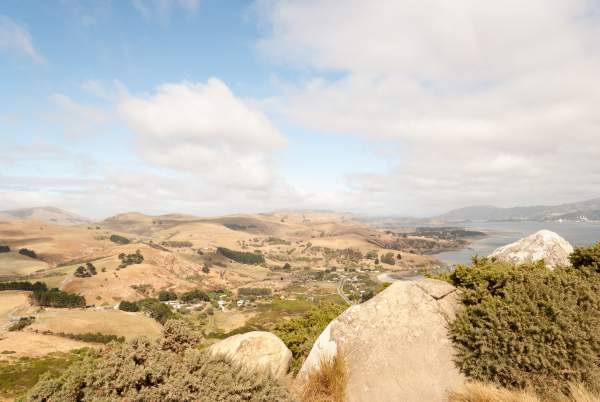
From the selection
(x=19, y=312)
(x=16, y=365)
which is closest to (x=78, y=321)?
(x=19, y=312)

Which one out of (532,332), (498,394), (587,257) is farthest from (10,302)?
(587,257)

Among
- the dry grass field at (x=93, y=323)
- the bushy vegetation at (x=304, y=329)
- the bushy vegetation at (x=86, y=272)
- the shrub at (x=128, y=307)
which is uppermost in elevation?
the bushy vegetation at (x=304, y=329)

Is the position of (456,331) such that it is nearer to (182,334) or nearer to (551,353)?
(551,353)

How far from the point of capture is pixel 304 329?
1752 centimetres

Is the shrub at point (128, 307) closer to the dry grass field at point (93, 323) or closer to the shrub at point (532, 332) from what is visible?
the dry grass field at point (93, 323)

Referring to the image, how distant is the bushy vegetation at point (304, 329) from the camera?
46.9 ft

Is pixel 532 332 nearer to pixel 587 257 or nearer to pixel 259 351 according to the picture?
pixel 587 257

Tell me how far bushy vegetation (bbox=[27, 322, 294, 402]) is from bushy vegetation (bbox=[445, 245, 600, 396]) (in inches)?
227

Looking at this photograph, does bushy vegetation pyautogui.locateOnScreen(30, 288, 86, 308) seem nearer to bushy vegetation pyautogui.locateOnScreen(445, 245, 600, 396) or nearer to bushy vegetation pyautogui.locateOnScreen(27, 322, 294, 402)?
bushy vegetation pyautogui.locateOnScreen(27, 322, 294, 402)

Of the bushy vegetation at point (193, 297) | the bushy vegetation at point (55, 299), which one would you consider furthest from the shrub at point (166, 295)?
the bushy vegetation at point (55, 299)

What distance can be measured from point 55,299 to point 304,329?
16597cm

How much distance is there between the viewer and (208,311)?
506ft

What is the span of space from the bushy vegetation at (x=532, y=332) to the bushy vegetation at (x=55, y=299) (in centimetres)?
17370

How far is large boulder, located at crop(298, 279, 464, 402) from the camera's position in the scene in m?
9.75
